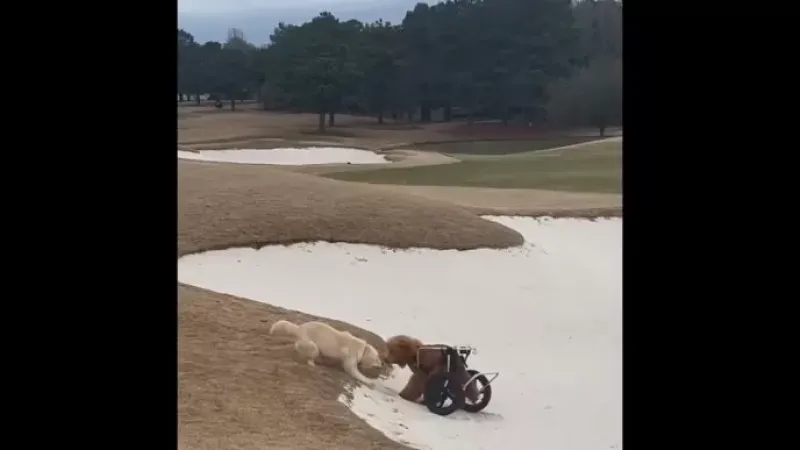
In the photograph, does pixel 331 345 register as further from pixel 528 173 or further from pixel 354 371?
pixel 528 173

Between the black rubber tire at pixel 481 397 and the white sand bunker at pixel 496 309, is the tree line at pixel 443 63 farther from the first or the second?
the black rubber tire at pixel 481 397

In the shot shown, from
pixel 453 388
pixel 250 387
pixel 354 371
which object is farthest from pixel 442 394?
pixel 250 387

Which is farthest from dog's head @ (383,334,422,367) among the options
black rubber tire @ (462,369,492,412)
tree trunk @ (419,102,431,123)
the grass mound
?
tree trunk @ (419,102,431,123)

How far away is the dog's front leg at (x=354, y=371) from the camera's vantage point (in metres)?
2.32

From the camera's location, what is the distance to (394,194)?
2.63 m

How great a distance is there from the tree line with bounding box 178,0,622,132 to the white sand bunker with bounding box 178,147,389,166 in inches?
6.8

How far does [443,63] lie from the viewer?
229cm

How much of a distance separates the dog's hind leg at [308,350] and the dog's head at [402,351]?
0.22 m

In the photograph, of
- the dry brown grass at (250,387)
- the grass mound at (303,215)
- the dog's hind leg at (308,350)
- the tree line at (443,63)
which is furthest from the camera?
the grass mound at (303,215)

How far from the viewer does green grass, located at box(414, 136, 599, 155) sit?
2.32 metres

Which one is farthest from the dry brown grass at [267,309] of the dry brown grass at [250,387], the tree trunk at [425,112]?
the tree trunk at [425,112]

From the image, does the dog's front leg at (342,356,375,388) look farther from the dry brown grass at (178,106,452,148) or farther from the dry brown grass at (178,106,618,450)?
the dry brown grass at (178,106,452,148)
